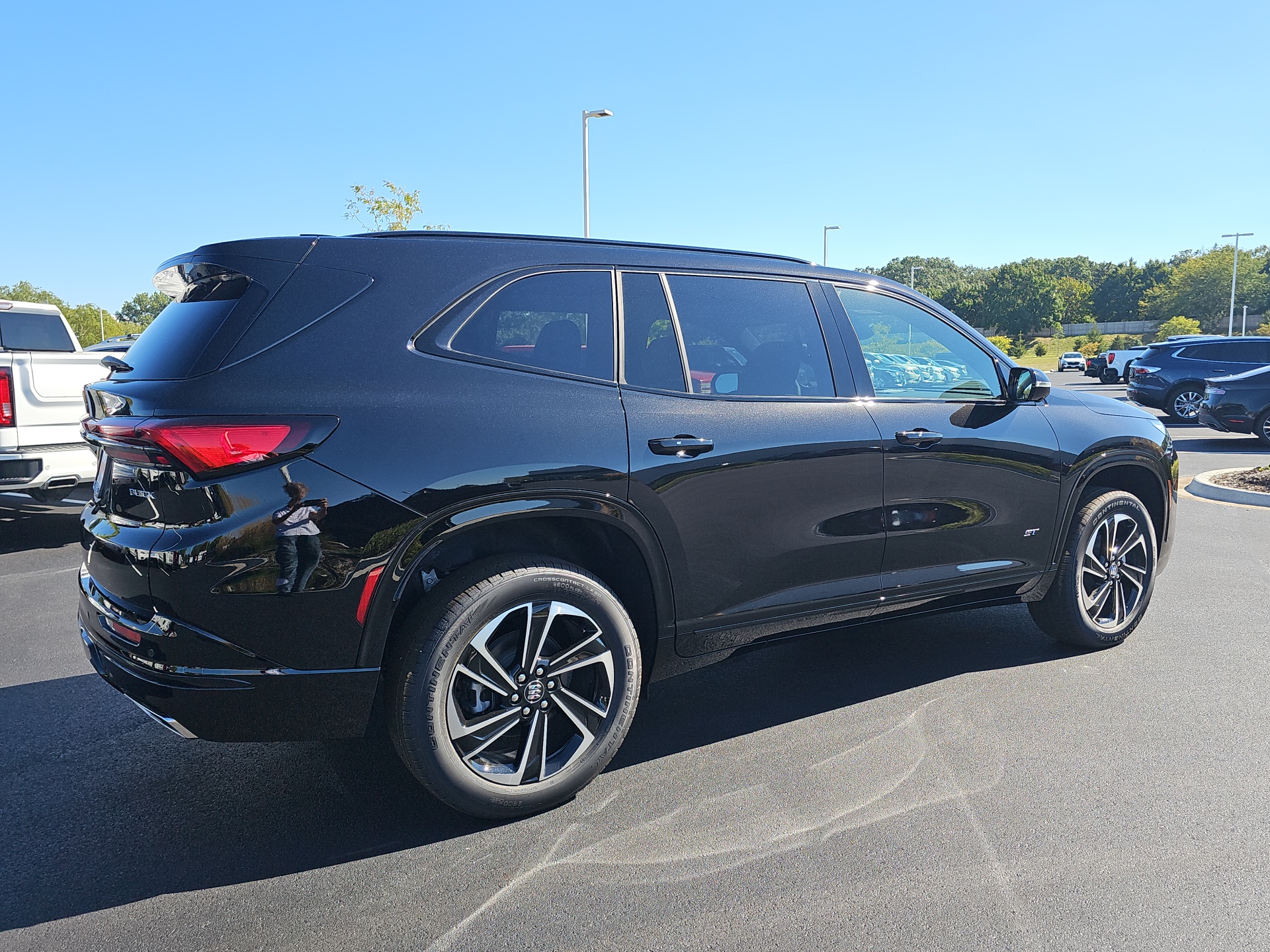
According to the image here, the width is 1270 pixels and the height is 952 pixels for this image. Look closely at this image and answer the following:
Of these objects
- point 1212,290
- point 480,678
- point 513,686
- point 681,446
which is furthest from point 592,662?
point 1212,290

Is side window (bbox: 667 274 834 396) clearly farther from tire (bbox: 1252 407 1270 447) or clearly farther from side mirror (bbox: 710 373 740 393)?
tire (bbox: 1252 407 1270 447)

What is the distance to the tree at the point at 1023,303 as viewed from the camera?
406 ft

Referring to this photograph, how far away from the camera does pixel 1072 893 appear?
2.61 meters

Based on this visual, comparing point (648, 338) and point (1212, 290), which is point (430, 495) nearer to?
point (648, 338)

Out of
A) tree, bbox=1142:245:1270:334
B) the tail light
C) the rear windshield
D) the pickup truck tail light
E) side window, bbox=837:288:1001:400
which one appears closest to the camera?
the tail light

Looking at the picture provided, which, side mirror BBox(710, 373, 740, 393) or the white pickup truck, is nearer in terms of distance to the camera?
side mirror BBox(710, 373, 740, 393)

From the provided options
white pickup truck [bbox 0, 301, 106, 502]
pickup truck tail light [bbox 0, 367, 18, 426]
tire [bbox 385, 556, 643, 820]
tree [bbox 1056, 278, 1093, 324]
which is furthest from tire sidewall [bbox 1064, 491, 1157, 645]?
tree [bbox 1056, 278, 1093, 324]

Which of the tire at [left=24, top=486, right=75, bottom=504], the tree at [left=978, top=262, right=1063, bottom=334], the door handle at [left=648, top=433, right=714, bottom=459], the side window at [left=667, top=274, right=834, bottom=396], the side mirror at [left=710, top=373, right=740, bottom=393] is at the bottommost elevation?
the tire at [left=24, top=486, right=75, bottom=504]

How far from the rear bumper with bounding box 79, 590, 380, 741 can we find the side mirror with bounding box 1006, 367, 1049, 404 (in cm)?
299

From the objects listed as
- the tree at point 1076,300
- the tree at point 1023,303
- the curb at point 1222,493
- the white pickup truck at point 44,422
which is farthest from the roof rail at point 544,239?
the tree at point 1076,300

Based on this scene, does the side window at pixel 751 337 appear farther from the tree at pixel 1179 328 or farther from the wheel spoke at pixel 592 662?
the tree at pixel 1179 328

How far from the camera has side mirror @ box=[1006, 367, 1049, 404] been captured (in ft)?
13.9

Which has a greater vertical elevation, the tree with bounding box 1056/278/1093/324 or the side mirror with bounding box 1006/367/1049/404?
the tree with bounding box 1056/278/1093/324

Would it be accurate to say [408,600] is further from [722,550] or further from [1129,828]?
[1129,828]
